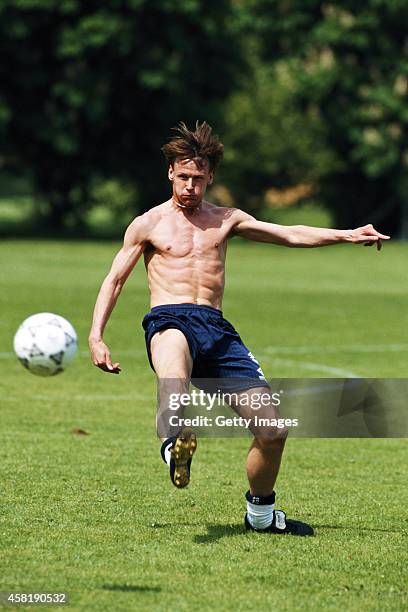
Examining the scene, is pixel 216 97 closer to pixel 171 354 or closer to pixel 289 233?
pixel 289 233

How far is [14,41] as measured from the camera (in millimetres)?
45969

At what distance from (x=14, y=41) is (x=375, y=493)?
3951cm

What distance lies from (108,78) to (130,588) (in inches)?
1676

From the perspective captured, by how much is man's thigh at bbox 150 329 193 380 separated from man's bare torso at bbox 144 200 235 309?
1.05ft

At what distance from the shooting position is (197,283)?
7773 millimetres

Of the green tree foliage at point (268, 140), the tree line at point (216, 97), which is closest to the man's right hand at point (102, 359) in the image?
the tree line at point (216, 97)

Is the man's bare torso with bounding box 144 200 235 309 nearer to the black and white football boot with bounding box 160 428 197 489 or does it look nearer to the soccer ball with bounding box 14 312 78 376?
the black and white football boot with bounding box 160 428 197 489

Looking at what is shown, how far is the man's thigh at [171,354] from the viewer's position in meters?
7.26

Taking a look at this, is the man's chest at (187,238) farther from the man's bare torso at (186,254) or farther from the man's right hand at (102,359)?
the man's right hand at (102,359)

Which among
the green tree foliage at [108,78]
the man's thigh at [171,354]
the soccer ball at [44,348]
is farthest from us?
the green tree foliage at [108,78]

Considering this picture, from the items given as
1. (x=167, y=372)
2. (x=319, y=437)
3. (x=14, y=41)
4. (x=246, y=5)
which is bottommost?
(x=319, y=437)

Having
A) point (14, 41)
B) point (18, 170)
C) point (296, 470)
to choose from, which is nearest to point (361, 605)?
point (296, 470)

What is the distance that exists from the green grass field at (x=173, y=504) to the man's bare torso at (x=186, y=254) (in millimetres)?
1445

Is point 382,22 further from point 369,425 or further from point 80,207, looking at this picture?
point 369,425
